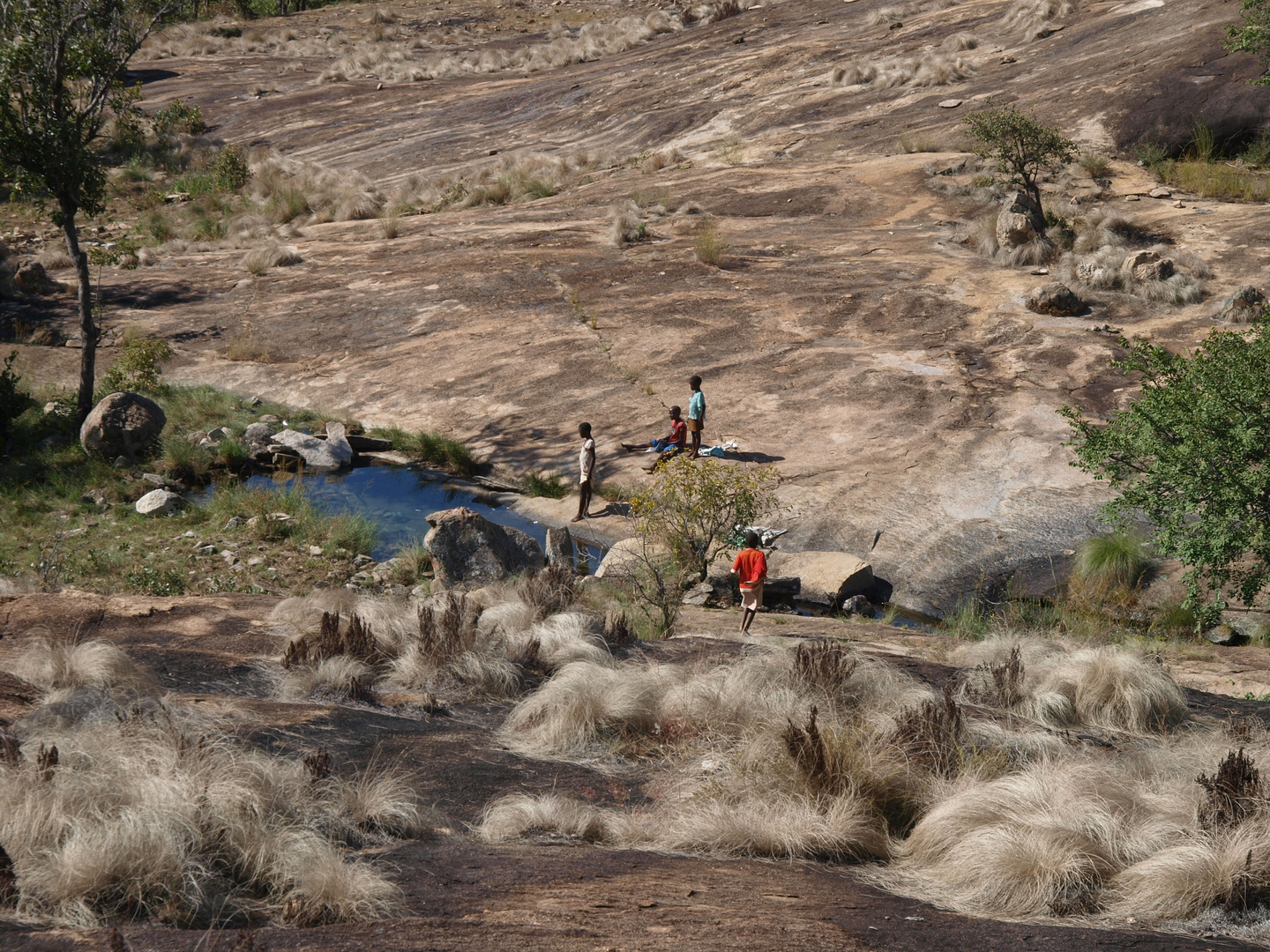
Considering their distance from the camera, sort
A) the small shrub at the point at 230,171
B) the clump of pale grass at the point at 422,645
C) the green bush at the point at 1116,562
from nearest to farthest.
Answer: the clump of pale grass at the point at 422,645 < the green bush at the point at 1116,562 < the small shrub at the point at 230,171

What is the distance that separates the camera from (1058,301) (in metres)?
17.4

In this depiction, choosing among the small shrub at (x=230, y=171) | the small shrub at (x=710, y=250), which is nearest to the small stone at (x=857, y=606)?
the small shrub at (x=710, y=250)

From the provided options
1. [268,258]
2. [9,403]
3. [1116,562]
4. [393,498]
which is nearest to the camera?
[1116,562]

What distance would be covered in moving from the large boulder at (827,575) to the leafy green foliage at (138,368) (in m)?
12.3

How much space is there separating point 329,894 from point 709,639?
4.97m

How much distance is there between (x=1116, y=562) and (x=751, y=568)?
16.0 feet

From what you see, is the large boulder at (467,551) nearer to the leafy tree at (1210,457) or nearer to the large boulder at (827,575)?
the large boulder at (827,575)

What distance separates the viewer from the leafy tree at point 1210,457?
8.97 m

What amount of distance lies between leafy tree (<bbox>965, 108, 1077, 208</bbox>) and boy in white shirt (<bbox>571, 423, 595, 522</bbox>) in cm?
1220

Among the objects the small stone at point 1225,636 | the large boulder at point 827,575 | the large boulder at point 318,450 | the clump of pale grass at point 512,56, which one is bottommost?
the small stone at point 1225,636

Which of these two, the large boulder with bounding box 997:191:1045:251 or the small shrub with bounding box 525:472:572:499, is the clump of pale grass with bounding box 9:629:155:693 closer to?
the small shrub with bounding box 525:472:572:499

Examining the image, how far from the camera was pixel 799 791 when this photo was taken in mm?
5082

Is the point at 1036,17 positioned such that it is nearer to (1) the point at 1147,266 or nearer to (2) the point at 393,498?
(1) the point at 1147,266

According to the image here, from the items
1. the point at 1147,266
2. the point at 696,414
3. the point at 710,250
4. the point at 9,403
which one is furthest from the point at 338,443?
the point at 1147,266
